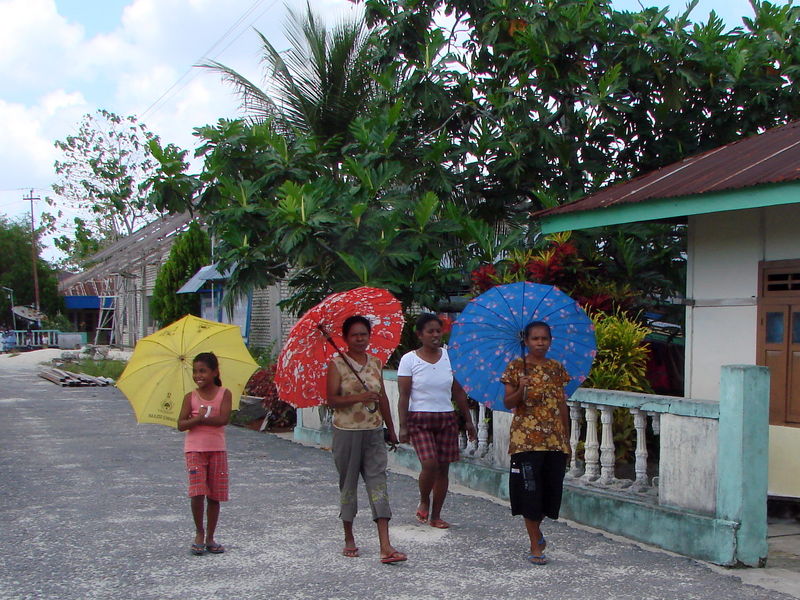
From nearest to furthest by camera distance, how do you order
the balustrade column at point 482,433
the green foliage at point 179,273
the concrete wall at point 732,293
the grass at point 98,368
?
the concrete wall at point 732,293, the balustrade column at point 482,433, the grass at point 98,368, the green foliage at point 179,273

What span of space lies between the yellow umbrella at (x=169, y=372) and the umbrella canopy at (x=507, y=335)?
1.51 m

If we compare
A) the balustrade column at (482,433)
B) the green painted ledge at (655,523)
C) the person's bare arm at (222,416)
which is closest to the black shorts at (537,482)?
the green painted ledge at (655,523)

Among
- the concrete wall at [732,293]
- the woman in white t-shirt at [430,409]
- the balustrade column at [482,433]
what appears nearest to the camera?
the woman in white t-shirt at [430,409]

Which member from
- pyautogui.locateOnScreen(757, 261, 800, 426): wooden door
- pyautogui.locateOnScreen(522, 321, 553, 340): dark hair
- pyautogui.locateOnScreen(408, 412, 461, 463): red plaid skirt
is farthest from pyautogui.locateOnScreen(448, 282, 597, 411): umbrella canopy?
pyautogui.locateOnScreen(757, 261, 800, 426): wooden door

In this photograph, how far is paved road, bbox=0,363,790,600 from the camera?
4.98 m

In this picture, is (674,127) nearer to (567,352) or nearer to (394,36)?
(394,36)

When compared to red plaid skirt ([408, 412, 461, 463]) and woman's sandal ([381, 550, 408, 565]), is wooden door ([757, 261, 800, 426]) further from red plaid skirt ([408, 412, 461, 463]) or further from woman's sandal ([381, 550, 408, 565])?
woman's sandal ([381, 550, 408, 565])

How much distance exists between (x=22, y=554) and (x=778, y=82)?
9.57 metres

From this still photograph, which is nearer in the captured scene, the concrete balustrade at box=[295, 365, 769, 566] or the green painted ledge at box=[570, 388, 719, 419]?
the concrete balustrade at box=[295, 365, 769, 566]

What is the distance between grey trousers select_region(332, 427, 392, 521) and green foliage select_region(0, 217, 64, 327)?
48.6 metres

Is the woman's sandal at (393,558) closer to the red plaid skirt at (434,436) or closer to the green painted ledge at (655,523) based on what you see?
the red plaid skirt at (434,436)

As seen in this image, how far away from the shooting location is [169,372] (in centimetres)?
A: 581

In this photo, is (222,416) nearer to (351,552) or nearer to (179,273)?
(351,552)

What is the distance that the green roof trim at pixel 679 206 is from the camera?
20.1 ft
